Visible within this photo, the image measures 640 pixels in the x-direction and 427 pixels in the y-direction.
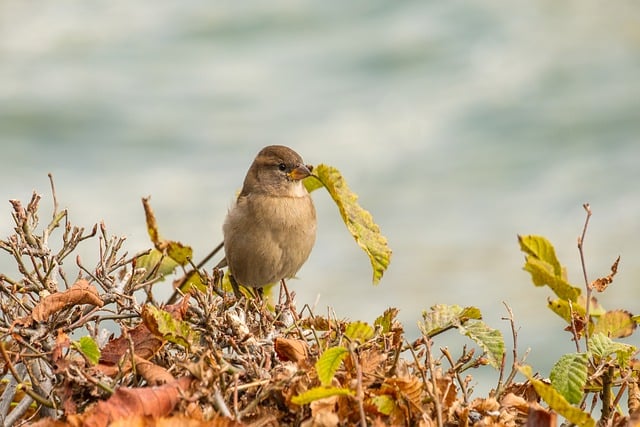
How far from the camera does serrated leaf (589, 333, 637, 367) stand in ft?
7.43

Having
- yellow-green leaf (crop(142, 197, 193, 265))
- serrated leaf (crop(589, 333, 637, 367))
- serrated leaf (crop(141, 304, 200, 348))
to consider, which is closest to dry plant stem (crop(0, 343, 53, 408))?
serrated leaf (crop(141, 304, 200, 348))

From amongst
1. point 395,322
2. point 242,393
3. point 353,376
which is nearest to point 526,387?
point 395,322

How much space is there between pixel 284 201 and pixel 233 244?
1.18ft

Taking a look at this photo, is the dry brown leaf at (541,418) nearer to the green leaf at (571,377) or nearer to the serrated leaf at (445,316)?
the green leaf at (571,377)

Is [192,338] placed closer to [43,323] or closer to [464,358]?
[43,323]

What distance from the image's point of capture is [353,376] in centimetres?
206

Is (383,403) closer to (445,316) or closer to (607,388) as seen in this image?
(445,316)

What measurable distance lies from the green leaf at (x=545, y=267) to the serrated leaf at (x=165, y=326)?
1.12 meters

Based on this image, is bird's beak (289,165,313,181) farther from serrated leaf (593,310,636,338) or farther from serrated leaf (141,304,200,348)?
serrated leaf (141,304,200,348)

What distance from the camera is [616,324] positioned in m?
2.60

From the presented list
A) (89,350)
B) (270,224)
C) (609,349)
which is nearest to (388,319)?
(609,349)

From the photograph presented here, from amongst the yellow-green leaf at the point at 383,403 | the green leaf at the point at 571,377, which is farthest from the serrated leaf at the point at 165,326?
the green leaf at the point at 571,377

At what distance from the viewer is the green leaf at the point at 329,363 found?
1.87 metres

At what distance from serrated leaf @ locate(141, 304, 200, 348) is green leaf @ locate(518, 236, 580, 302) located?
112 centimetres
